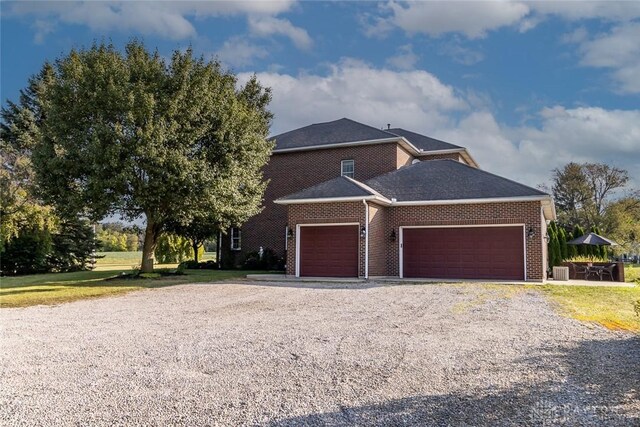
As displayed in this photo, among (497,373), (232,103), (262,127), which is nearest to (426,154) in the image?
(262,127)

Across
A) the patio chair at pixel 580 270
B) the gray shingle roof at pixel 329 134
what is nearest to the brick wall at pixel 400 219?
the patio chair at pixel 580 270

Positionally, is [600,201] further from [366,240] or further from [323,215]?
[323,215]

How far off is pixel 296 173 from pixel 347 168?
2.91m

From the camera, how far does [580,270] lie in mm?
19203

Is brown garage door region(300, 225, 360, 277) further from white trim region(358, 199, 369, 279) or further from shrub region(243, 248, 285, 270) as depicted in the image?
shrub region(243, 248, 285, 270)

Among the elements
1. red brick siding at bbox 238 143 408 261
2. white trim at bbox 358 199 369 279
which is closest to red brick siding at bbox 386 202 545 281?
white trim at bbox 358 199 369 279

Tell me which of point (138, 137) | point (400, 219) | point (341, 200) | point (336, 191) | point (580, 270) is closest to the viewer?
point (138, 137)

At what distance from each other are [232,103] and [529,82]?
10.9m

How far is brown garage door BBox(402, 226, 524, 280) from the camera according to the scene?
653 inches

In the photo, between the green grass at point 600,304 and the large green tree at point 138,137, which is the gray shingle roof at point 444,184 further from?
the large green tree at point 138,137

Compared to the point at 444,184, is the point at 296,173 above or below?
above

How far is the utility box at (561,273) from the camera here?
18.2 m

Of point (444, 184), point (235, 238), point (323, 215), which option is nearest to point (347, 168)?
point (444, 184)

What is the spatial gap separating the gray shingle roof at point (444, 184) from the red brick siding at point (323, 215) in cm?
235
